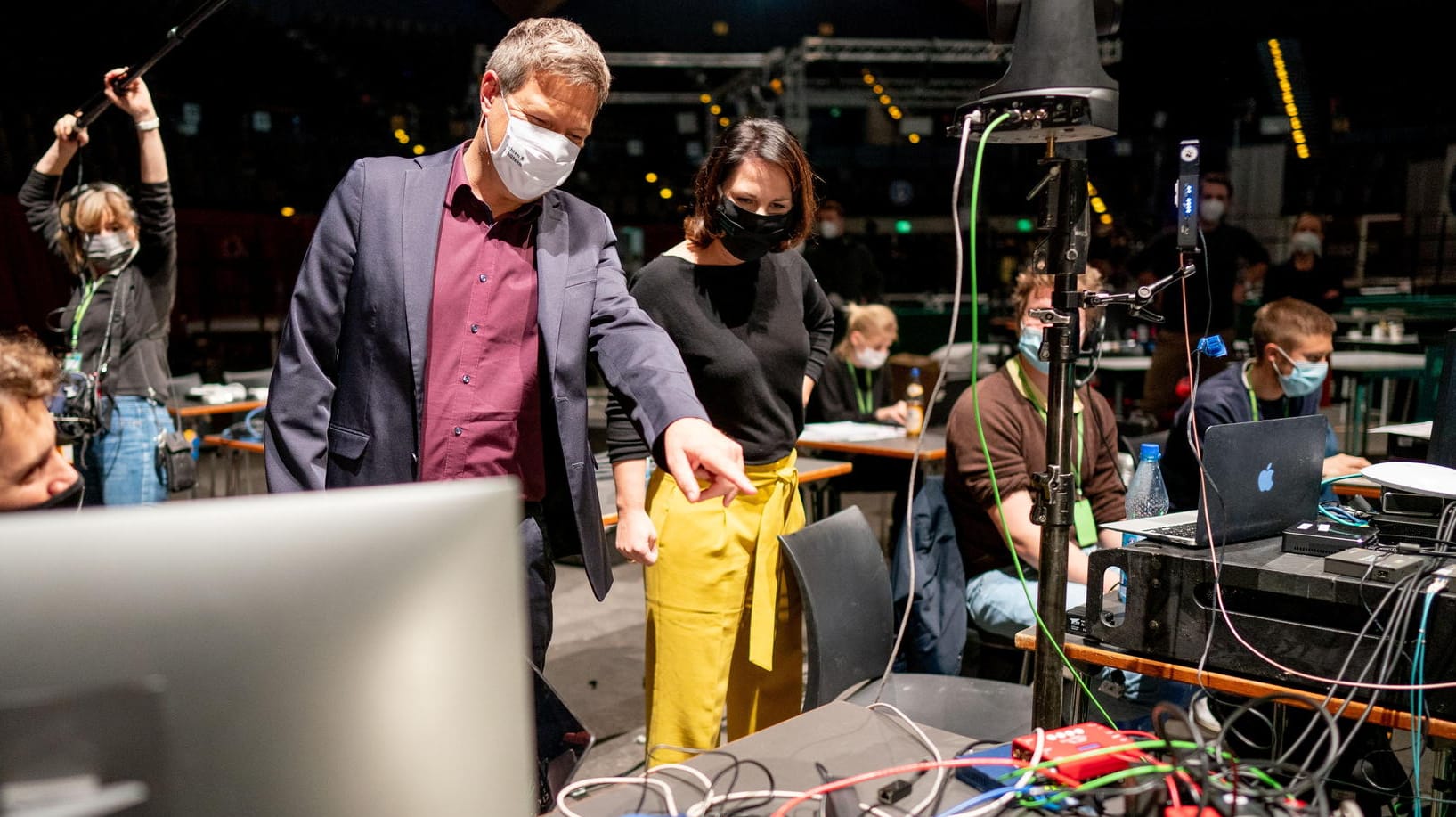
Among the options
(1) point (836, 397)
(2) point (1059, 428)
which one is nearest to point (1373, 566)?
(2) point (1059, 428)

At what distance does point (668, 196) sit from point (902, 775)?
13.2 meters

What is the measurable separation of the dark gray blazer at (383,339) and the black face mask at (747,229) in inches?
22.8

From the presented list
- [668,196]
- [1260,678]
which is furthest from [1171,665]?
[668,196]

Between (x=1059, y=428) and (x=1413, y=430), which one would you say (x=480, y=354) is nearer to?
(x=1059, y=428)

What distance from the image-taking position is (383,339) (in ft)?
4.80

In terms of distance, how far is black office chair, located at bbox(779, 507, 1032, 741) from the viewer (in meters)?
2.02

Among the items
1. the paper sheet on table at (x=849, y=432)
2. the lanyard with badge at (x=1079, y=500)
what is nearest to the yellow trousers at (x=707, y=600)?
the lanyard with badge at (x=1079, y=500)

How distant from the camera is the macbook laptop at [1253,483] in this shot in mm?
1555

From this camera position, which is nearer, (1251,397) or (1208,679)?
(1208,679)

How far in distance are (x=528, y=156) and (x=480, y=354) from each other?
11.2 inches

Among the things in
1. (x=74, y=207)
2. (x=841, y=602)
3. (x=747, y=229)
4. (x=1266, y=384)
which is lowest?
(x=841, y=602)

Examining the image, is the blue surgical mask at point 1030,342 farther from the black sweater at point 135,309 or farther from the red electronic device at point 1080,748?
the black sweater at point 135,309

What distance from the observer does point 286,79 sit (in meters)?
11.5

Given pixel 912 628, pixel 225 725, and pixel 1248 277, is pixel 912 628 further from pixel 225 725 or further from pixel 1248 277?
pixel 1248 277
